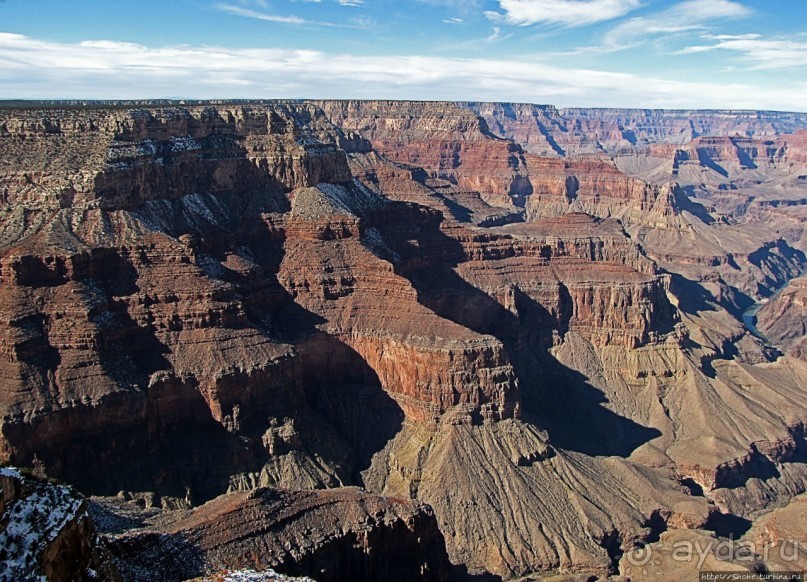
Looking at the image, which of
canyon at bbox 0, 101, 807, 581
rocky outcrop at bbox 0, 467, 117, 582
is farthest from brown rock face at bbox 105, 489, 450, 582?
rocky outcrop at bbox 0, 467, 117, 582

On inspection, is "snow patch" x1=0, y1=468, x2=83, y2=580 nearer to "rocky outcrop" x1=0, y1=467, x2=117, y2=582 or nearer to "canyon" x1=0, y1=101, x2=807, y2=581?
"rocky outcrop" x1=0, y1=467, x2=117, y2=582

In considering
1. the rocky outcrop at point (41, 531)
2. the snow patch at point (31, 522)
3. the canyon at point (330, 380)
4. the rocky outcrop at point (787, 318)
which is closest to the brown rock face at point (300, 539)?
the canyon at point (330, 380)

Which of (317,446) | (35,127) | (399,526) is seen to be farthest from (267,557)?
(35,127)

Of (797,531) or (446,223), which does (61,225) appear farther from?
(797,531)

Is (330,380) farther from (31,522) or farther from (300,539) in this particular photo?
(31,522)

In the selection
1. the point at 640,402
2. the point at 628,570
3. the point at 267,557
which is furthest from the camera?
the point at 640,402

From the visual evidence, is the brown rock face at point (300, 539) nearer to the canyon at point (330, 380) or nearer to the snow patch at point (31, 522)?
the canyon at point (330, 380)
